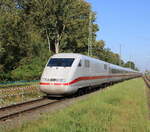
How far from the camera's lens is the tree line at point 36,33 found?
29984mm

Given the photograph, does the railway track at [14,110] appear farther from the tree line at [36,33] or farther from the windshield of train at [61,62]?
the tree line at [36,33]

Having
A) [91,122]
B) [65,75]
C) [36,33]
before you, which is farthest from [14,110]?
[36,33]

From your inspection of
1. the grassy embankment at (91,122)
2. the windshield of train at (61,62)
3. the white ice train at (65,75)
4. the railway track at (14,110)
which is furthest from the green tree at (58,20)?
the grassy embankment at (91,122)

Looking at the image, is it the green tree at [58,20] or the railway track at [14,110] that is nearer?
the railway track at [14,110]

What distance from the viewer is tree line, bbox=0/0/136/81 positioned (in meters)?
30.0

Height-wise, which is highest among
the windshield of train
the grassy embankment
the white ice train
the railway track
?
the windshield of train

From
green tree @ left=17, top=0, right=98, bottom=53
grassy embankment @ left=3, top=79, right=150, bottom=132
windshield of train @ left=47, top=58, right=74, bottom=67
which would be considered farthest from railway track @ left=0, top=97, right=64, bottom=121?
green tree @ left=17, top=0, right=98, bottom=53

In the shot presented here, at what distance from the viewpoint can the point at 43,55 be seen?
112ft

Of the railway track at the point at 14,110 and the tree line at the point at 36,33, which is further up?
the tree line at the point at 36,33

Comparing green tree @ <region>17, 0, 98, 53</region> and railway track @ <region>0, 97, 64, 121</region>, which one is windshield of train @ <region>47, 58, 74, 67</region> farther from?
green tree @ <region>17, 0, 98, 53</region>

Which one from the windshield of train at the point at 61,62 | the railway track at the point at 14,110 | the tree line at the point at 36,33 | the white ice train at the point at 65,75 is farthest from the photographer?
the tree line at the point at 36,33

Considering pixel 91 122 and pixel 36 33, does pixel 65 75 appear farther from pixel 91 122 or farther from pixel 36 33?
pixel 36 33

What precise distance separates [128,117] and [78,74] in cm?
699

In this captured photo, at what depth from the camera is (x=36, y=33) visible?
37.2 meters
